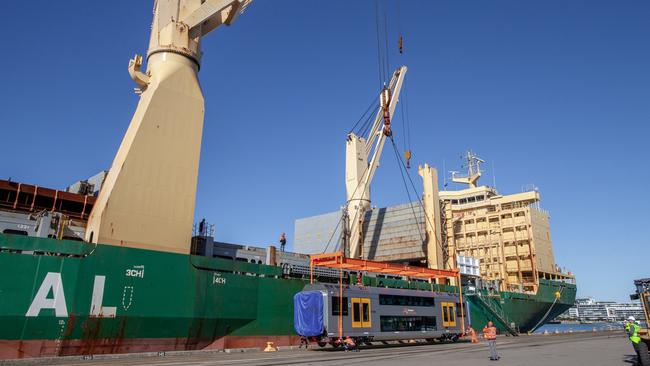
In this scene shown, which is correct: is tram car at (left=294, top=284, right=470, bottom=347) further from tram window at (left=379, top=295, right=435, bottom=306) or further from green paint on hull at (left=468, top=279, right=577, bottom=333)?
green paint on hull at (left=468, top=279, right=577, bottom=333)

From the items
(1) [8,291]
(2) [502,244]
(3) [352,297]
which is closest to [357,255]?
(3) [352,297]

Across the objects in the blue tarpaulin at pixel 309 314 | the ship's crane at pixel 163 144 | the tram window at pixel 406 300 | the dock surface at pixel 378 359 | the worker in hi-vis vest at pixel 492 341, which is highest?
the ship's crane at pixel 163 144

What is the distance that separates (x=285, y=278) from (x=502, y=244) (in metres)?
34.4

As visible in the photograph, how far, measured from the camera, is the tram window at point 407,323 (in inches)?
1003

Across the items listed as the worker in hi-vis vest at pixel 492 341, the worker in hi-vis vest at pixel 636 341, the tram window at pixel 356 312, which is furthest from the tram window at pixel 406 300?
the worker in hi-vis vest at pixel 636 341

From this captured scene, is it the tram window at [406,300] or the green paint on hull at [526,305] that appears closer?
the tram window at [406,300]

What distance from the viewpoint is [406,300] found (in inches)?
1064

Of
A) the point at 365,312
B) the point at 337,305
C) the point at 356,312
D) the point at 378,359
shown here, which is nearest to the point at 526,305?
the point at 365,312

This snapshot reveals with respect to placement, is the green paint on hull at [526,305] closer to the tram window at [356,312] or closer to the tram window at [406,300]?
the tram window at [406,300]

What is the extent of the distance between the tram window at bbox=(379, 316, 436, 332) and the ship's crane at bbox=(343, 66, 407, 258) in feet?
44.9

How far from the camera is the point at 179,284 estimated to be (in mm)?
22203

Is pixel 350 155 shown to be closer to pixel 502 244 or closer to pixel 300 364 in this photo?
pixel 502 244

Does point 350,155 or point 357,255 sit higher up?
point 350,155

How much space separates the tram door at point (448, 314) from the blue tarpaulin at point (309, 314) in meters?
9.96
